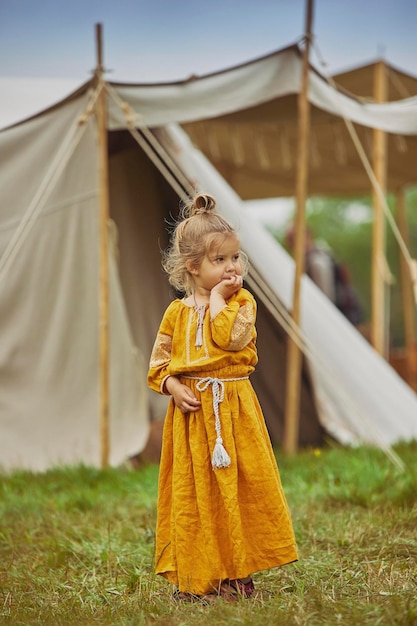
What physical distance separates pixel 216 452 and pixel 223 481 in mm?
84

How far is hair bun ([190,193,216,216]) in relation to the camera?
2.44 metres

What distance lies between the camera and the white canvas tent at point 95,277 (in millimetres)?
4461

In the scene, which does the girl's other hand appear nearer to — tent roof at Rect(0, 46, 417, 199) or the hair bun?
the hair bun

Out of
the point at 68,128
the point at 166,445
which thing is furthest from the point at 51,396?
the point at 166,445

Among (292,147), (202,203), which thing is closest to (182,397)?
(202,203)

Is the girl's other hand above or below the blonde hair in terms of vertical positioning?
below

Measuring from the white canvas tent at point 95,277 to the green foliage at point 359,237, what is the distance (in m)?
13.5

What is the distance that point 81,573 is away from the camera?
8.76 feet

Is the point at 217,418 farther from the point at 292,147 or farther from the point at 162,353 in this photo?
the point at 292,147

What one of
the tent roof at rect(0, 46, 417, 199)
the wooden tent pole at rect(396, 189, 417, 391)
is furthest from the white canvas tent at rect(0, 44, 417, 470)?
the wooden tent pole at rect(396, 189, 417, 391)

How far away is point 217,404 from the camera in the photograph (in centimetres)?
227

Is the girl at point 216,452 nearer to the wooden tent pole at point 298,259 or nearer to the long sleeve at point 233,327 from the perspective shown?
the long sleeve at point 233,327

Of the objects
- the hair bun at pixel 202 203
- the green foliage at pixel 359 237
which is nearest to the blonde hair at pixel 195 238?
the hair bun at pixel 202 203

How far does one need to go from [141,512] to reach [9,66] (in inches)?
124
